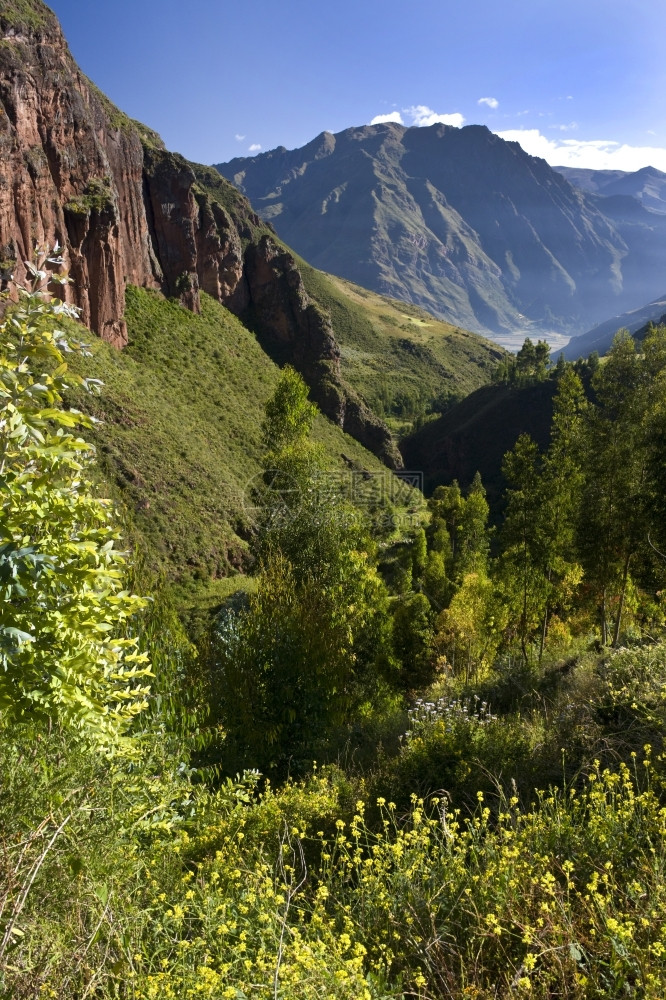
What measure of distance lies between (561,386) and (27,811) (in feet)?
64.4

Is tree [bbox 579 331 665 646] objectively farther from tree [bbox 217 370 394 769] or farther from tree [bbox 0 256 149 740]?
tree [bbox 0 256 149 740]

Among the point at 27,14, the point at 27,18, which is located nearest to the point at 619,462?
the point at 27,18

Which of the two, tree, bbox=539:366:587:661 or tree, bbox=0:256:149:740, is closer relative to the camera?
tree, bbox=0:256:149:740

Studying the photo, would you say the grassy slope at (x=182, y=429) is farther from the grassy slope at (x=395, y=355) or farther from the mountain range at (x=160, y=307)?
the grassy slope at (x=395, y=355)

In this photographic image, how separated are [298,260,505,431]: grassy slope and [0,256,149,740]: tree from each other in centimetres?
11282

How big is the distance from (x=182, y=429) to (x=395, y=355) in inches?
4519

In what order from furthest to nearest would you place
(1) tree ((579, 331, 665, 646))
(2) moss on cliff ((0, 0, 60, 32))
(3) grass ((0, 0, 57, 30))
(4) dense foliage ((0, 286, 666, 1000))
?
(3) grass ((0, 0, 57, 30))
(2) moss on cliff ((0, 0, 60, 32))
(1) tree ((579, 331, 665, 646))
(4) dense foliage ((0, 286, 666, 1000))

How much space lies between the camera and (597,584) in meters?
17.3

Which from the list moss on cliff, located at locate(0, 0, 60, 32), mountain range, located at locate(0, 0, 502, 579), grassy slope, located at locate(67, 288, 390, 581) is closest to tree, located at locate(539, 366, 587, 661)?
mountain range, located at locate(0, 0, 502, 579)

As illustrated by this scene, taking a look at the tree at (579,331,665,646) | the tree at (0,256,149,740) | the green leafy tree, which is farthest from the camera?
the green leafy tree

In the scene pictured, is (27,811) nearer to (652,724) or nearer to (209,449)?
(652,724)

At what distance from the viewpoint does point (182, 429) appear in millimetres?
45938

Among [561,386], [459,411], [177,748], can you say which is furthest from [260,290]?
[177,748]

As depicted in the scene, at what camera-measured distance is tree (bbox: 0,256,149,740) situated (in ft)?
10.6
